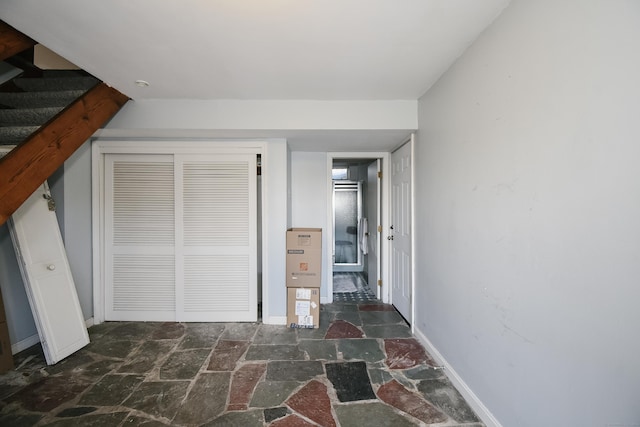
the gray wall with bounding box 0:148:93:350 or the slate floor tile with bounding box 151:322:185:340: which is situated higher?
the gray wall with bounding box 0:148:93:350

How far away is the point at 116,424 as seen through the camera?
157 cm

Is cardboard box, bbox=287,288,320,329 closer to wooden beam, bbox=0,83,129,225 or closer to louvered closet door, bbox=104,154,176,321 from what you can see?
louvered closet door, bbox=104,154,176,321

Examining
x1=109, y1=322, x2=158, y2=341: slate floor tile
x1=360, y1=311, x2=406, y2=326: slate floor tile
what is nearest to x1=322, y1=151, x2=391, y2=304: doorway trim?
x1=360, y1=311, x2=406, y2=326: slate floor tile

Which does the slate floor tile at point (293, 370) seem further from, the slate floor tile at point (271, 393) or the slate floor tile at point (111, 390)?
the slate floor tile at point (111, 390)

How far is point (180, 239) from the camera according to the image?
292 centimetres

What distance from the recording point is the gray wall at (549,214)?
87 cm

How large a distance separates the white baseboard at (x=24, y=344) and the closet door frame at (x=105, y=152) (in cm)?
50

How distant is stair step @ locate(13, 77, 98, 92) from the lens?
2.25 meters

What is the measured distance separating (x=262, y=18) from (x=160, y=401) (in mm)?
2531

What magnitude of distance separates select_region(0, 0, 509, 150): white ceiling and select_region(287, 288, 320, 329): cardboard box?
208 centimetres

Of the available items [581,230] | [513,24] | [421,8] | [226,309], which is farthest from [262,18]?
[226,309]

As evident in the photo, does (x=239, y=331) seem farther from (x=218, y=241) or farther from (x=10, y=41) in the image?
(x=10, y=41)

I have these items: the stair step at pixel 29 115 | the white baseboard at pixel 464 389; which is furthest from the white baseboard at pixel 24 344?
the white baseboard at pixel 464 389

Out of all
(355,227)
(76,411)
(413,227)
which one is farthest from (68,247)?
(355,227)
